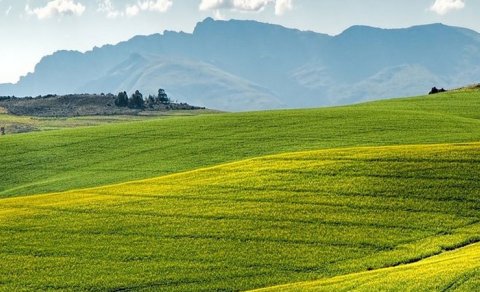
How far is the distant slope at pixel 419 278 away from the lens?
77.7 feet

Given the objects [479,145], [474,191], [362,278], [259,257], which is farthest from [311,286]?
[479,145]

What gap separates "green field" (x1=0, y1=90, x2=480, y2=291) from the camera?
29.2 m

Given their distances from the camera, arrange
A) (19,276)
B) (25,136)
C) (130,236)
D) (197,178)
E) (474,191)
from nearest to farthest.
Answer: (19,276)
(130,236)
(474,191)
(197,178)
(25,136)

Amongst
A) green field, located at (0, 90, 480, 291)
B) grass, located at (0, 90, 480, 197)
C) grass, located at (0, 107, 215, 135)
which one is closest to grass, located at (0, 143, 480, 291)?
green field, located at (0, 90, 480, 291)

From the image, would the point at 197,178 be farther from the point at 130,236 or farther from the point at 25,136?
the point at 25,136

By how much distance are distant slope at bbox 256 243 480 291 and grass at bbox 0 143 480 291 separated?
168mm

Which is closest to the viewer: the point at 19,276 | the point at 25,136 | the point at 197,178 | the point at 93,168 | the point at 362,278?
the point at 362,278

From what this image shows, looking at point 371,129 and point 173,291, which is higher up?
point 371,129

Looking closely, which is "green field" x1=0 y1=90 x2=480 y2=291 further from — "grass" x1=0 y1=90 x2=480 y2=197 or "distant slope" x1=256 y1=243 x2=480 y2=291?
"grass" x1=0 y1=90 x2=480 y2=197

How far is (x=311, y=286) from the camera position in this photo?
26.8 meters

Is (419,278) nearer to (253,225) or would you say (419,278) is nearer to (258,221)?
(253,225)

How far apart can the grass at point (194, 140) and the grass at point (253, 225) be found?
9.68m

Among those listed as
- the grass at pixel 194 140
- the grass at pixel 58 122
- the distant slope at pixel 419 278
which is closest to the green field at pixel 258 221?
the distant slope at pixel 419 278

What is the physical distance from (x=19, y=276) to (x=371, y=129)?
42071mm
